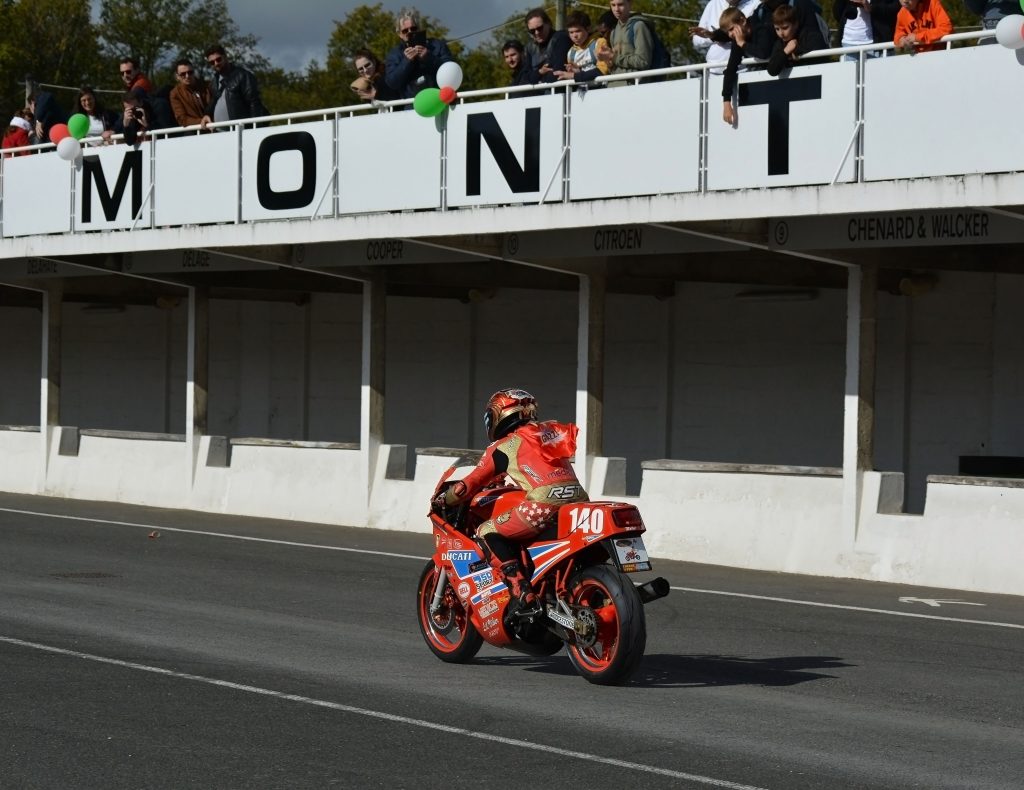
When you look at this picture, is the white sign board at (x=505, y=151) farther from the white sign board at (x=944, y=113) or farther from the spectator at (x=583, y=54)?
the white sign board at (x=944, y=113)

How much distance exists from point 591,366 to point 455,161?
279cm

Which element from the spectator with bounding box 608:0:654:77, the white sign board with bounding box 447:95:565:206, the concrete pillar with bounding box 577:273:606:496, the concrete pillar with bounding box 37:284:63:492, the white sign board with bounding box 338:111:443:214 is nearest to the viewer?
the spectator with bounding box 608:0:654:77

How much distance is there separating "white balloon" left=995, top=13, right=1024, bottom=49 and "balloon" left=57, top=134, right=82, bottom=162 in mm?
14082

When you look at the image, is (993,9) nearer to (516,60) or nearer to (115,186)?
(516,60)

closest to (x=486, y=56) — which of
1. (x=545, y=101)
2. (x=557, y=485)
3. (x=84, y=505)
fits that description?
(x=84, y=505)

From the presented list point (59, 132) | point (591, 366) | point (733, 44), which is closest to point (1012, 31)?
point (733, 44)

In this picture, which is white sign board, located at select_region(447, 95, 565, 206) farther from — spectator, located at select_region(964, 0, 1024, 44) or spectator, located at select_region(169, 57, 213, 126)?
spectator, located at select_region(169, 57, 213, 126)

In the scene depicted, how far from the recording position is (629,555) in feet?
31.0

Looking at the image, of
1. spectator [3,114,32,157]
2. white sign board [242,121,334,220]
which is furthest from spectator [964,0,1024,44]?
spectator [3,114,32,157]

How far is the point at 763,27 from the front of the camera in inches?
623

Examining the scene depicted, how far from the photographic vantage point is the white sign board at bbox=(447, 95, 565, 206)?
17781 mm

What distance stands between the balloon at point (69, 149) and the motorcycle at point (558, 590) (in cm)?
1479

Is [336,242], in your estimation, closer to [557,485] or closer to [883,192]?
[883,192]

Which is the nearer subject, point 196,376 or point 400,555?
point 400,555
